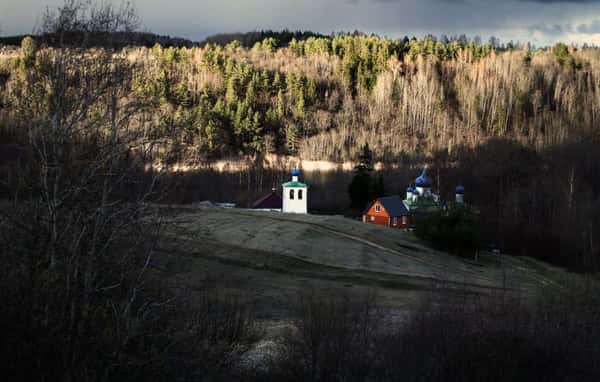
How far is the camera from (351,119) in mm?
98688

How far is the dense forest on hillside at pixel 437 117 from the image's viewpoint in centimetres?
5931

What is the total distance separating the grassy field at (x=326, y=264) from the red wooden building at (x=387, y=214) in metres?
4.75

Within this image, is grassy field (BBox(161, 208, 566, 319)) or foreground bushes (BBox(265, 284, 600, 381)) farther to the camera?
grassy field (BBox(161, 208, 566, 319))

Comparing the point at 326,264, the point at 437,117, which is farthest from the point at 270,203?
the point at 437,117

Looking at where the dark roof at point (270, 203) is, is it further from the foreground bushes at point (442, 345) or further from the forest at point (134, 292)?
the foreground bushes at point (442, 345)

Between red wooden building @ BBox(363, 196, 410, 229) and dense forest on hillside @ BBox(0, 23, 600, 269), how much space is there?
6.40 meters

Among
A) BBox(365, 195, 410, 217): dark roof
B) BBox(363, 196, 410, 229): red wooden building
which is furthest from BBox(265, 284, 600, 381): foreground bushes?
BBox(365, 195, 410, 217): dark roof

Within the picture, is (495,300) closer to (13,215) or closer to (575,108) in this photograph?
(13,215)

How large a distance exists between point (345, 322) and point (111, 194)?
478 cm

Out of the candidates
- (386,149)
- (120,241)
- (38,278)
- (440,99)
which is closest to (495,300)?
(120,241)

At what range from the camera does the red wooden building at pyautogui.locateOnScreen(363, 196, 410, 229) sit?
49.8 metres

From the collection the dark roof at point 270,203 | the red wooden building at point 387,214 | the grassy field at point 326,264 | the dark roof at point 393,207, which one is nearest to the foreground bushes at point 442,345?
the grassy field at point 326,264

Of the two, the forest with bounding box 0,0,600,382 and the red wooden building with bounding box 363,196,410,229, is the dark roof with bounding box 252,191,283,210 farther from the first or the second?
the forest with bounding box 0,0,600,382

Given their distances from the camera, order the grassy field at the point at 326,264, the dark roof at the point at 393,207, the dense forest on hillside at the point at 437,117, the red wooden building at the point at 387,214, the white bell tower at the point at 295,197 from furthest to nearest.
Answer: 1. the dense forest on hillside at the point at 437,117
2. the white bell tower at the point at 295,197
3. the dark roof at the point at 393,207
4. the red wooden building at the point at 387,214
5. the grassy field at the point at 326,264
